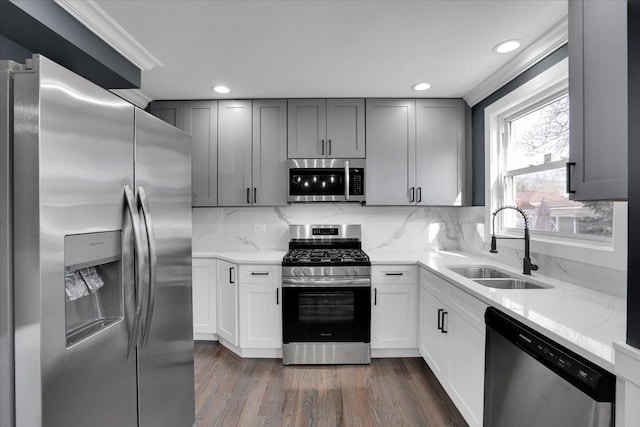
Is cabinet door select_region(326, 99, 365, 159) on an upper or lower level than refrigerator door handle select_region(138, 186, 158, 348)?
upper

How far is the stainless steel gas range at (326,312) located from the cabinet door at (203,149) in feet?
3.72

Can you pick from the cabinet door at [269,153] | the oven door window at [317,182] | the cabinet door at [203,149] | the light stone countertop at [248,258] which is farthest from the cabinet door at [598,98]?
the cabinet door at [203,149]

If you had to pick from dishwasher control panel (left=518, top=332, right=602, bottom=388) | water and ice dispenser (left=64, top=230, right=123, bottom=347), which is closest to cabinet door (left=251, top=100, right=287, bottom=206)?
water and ice dispenser (left=64, top=230, right=123, bottom=347)

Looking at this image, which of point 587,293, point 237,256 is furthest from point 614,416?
point 237,256

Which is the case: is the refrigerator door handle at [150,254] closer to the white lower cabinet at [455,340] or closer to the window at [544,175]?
the white lower cabinet at [455,340]

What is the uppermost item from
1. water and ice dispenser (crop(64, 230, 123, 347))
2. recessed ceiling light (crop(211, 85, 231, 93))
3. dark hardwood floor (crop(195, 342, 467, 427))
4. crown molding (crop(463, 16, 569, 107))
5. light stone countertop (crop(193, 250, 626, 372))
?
recessed ceiling light (crop(211, 85, 231, 93))

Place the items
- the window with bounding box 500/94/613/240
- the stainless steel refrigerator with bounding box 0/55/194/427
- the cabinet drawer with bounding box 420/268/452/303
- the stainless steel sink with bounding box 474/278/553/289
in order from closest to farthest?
the stainless steel refrigerator with bounding box 0/55/194/427
the window with bounding box 500/94/613/240
the stainless steel sink with bounding box 474/278/553/289
the cabinet drawer with bounding box 420/268/452/303

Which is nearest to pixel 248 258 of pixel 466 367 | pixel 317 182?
pixel 317 182

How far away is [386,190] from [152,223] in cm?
228

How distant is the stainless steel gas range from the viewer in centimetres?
270

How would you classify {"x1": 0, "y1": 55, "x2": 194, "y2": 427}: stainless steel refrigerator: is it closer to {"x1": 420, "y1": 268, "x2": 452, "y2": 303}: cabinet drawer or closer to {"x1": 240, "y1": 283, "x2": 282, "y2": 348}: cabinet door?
{"x1": 240, "y1": 283, "x2": 282, "y2": 348}: cabinet door

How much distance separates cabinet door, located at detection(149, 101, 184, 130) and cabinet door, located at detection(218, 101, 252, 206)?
390 millimetres

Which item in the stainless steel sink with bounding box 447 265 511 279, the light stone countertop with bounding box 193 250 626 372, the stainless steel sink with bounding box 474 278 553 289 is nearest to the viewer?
the light stone countertop with bounding box 193 250 626 372

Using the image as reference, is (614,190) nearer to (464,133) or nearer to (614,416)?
(614,416)
